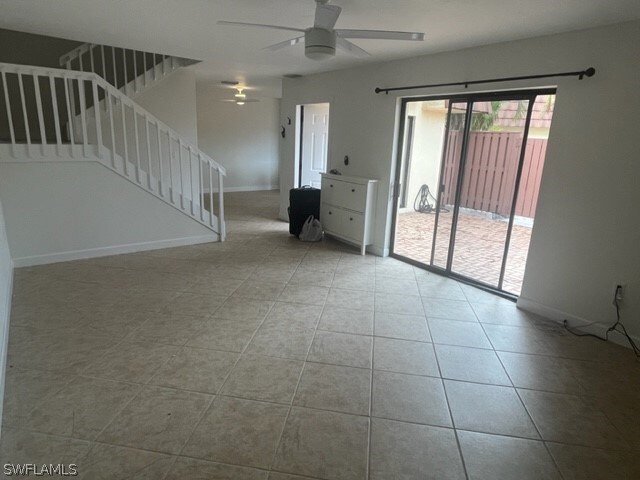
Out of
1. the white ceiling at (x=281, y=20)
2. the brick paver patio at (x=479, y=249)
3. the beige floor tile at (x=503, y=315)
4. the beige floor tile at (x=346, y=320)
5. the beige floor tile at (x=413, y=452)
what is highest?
the white ceiling at (x=281, y=20)

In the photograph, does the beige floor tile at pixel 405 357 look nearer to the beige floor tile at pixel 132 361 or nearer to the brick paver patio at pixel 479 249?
the beige floor tile at pixel 132 361

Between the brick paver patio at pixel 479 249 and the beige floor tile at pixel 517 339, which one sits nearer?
the beige floor tile at pixel 517 339

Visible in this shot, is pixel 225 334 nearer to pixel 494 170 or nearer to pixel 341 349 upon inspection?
pixel 341 349

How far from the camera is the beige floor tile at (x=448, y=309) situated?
3304 millimetres

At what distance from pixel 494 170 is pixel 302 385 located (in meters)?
2.89

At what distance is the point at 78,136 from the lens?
4.59 m

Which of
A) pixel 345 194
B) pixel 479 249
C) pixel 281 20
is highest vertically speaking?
pixel 281 20

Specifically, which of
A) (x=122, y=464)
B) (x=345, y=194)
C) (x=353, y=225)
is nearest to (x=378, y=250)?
(x=353, y=225)

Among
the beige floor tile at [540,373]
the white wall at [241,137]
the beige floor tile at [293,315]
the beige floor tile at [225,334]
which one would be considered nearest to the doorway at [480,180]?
the beige floor tile at [540,373]

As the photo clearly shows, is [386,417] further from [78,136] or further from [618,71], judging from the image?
[78,136]

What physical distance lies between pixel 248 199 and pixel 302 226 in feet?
11.6

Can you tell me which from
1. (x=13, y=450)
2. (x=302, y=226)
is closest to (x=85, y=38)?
(x=302, y=226)

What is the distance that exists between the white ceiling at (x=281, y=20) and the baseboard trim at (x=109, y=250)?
2.30 metres

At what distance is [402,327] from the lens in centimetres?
308
